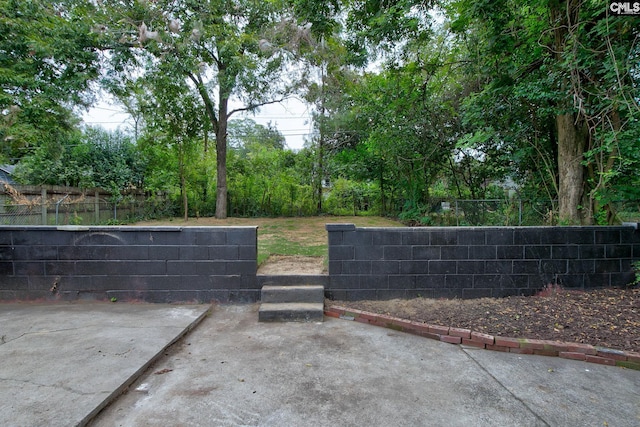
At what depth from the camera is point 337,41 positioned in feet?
28.5

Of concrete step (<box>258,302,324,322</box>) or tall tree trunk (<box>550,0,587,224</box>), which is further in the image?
tall tree trunk (<box>550,0,587,224</box>)

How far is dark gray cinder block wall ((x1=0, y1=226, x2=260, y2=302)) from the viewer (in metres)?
4.03

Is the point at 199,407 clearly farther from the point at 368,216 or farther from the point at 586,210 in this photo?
the point at 368,216

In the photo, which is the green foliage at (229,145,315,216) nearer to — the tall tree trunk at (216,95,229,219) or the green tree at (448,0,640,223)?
the tall tree trunk at (216,95,229,219)

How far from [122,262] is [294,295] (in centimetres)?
214

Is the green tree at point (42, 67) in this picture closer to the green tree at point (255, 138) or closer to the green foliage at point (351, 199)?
the green tree at point (255, 138)

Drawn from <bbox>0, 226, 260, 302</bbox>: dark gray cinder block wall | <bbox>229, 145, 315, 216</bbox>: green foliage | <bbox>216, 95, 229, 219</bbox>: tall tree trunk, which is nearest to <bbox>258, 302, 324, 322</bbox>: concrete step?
<bbox>0, 226, 260, 302</bbox>: dark gray cinder block wall

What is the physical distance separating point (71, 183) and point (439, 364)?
12.3 m

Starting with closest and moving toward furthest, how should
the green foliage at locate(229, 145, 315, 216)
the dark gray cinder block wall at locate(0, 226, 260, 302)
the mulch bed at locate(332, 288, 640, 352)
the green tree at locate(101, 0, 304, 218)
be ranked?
the mulch bed at locate(332, 288, 640, 352) < the dark gray cinder block wall at locate(0, 226, 260, 302) < the green tree at locate(101, 0, 304, 218) < the green foliage at locate(229, 145, 315, 216)

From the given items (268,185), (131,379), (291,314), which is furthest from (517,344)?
(268,185)

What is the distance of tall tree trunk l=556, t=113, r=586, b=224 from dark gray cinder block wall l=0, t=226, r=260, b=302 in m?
Result: 4.70

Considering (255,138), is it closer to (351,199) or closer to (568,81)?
Answer: (351,199)

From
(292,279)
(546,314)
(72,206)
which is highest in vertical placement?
(72,206)

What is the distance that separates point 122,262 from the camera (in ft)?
13.3
